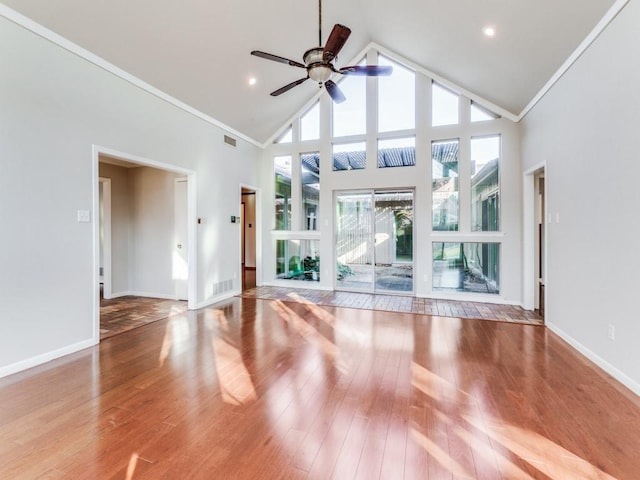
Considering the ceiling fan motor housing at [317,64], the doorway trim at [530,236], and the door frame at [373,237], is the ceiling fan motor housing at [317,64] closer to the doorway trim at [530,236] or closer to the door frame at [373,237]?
the door frame at [373,237]

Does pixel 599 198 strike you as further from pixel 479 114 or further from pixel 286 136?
pixel 286 136

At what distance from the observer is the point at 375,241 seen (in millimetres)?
6387

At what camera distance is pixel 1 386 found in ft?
8.46

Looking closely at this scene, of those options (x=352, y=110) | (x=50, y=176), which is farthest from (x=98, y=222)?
(x=352, y=110)

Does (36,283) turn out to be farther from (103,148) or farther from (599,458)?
(599,458)

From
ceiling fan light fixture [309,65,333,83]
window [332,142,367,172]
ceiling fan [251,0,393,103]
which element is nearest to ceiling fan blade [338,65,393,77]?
ceiling fan [251,0,393,103]

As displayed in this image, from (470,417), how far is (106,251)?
20.7 ft

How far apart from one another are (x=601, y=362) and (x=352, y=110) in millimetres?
5634

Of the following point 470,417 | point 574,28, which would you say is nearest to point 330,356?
point 470,417

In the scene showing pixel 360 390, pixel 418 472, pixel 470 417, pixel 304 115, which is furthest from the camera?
pixel 304 115

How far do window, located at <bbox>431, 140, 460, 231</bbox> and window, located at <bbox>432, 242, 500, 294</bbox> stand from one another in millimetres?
430

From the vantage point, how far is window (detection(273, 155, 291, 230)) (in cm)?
707

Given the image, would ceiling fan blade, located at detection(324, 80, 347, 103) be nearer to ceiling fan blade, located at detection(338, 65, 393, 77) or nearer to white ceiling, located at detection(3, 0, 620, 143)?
ceiling fan blade, located at detection(338, 65, 393, 77)

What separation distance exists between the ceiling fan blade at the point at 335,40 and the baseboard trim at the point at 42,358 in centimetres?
399
